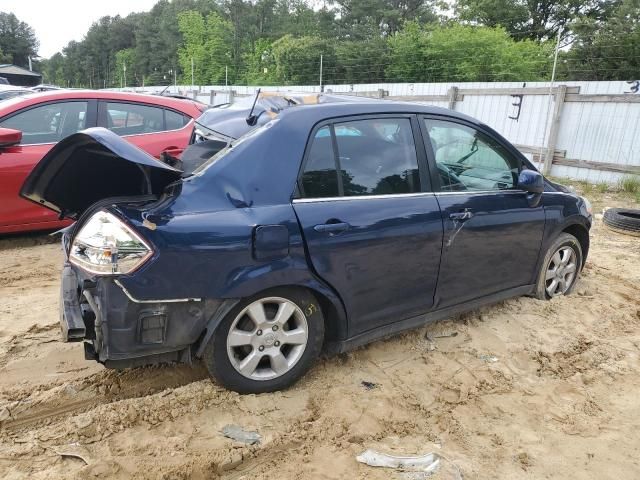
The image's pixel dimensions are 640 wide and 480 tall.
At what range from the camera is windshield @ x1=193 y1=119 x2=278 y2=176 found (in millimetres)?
2715

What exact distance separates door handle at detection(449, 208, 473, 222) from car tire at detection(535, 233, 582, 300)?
1216 millimetres

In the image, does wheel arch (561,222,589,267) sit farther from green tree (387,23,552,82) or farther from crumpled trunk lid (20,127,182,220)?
green tree (387,23,552,82)

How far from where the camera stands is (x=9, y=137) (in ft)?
15.7

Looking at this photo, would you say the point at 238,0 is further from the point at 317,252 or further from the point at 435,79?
the point at 317,252

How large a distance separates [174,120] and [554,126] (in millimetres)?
8912

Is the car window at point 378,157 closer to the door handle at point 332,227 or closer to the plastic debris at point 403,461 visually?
the door handle at point 332,227

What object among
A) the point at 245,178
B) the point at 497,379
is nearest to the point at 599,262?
the point at 497,379

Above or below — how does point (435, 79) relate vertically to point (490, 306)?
above

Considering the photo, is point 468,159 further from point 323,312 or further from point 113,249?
point 113,249

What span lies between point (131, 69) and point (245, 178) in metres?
92.5

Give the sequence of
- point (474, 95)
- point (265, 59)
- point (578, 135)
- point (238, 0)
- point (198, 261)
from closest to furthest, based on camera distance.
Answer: point (198, 261)
point (578, 135)
point (474, 95)
point (265, 59)
point (238, 0)

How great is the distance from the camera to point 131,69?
85062mm

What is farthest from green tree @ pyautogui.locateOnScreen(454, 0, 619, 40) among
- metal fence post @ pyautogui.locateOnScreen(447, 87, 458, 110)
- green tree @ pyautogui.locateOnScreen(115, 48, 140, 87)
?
green tree @ pyautogui.locateOnScreen(115, 48, 140, 87)

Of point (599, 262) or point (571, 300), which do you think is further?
point (599, 262)
